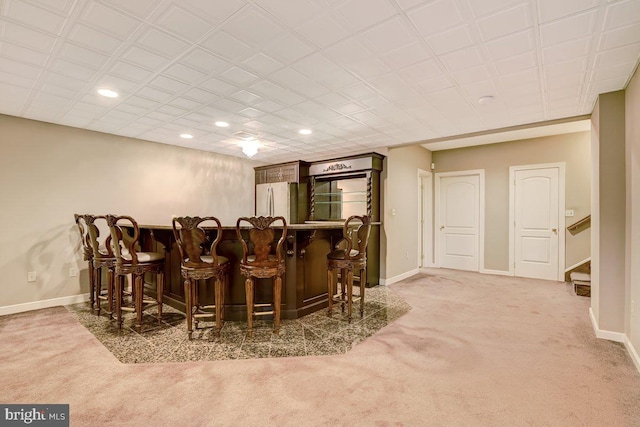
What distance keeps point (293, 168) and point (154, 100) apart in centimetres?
312

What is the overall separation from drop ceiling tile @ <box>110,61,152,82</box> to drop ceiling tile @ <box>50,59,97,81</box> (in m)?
0.20

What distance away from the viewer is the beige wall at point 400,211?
5242mm

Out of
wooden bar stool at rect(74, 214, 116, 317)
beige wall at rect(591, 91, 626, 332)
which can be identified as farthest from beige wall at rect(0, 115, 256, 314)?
beige wall at rect(591, 91, 626, 332)

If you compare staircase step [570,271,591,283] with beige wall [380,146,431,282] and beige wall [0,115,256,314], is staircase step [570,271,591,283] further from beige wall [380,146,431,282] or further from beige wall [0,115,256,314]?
beige wall [0,115,256,314]

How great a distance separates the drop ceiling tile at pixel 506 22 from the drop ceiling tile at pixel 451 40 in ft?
0.28

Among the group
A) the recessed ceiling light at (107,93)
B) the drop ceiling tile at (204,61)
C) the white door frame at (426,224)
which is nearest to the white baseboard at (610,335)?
the white door frame at (426,224)

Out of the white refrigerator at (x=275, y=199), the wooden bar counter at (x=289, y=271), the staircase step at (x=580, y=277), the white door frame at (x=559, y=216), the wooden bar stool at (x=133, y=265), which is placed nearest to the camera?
the wooden bar stool at (x=133, y=265)

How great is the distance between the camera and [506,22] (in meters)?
1.90

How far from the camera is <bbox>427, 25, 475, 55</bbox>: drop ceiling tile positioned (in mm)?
1995

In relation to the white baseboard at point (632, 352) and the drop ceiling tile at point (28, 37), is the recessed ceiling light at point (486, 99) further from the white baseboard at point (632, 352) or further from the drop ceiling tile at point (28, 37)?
the drop ceiling tile at point (28, 37)

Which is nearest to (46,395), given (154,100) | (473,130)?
(154,100)

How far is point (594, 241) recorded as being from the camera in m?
3.28

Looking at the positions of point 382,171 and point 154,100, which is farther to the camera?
point 382,171

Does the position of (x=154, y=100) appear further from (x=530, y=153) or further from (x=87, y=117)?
(x=530, y=153)
